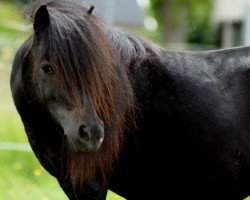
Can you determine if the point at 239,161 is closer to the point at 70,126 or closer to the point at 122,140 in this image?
the point at 122,140

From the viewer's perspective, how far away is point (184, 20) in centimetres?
3111

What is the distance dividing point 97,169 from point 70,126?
17.8 inches

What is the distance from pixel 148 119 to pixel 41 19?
0.99 meters

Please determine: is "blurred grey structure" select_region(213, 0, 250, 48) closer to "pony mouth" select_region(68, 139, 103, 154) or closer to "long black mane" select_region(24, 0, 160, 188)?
"long black mane" select_region(24, 0, 160, 188)

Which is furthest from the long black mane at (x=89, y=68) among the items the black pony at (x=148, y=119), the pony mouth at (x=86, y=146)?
the pony mouth at (x=86, y=146)

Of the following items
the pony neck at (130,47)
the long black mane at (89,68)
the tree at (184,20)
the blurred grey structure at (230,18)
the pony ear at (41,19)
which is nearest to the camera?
the long black mane at (89,68)

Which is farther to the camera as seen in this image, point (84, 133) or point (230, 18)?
point (230, 18)

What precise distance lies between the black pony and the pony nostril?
29 cm

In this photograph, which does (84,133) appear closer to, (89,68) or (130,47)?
(89,68)

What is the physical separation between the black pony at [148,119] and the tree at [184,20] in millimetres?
24888

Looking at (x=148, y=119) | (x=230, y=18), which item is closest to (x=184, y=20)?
(x=230, y=18)

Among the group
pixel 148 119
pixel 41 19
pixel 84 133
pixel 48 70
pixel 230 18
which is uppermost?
pixel 41 19

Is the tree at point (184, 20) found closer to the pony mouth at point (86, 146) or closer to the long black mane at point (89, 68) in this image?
the long black mane at point (89, 68)

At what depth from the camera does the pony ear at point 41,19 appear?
4008mm
